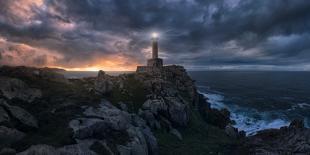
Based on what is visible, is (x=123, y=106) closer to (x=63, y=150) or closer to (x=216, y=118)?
(x=63, y=150)

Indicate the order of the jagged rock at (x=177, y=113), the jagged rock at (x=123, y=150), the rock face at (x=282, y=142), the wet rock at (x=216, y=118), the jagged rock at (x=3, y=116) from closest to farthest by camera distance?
the jagged rock at (x=3, y=116)
the jagged rock at (x=123, y=150)
the rock face at (x=282, y=142)
the jagged rock at (x=177, y=113)
the wet rock at (x=216, y=118)

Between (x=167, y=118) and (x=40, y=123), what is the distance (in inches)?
1109

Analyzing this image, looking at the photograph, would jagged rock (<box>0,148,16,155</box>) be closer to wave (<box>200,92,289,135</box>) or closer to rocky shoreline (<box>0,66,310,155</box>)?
rocky shoreline (<box>0,66,310,155</box>)

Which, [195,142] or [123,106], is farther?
[123,106]

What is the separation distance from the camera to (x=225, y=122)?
63062 millimetres

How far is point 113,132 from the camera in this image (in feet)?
91.1

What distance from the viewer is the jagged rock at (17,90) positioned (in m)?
30.5

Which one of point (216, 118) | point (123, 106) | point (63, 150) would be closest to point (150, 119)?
point (123, 106)

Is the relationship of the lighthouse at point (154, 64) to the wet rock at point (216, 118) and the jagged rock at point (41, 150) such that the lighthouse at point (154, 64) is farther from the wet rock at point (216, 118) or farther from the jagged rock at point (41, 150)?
the jagged rock at point (41, 150)

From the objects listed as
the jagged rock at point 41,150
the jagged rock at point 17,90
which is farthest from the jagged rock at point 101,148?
the jagged rock at point 17,90

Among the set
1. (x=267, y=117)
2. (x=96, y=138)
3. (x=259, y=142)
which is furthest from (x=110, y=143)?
(x=267, y=117)

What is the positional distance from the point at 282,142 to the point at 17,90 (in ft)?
149

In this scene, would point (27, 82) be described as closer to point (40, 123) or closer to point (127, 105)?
point (40, 123)

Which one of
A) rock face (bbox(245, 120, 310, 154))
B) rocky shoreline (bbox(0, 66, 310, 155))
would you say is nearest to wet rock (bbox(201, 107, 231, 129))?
→ rocky shoreline (bbox(0, 66, 310, 155))
